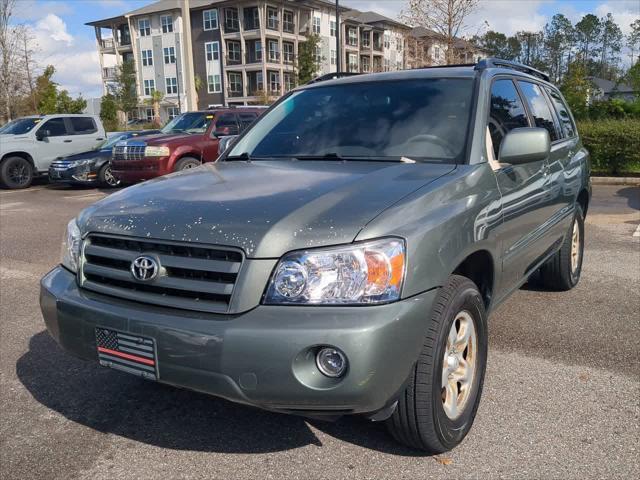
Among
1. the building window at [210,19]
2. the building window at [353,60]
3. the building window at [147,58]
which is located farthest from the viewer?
the building window at [353,60]

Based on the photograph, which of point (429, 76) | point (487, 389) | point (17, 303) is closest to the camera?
point (487, 389)

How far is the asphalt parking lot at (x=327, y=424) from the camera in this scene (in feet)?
8.90

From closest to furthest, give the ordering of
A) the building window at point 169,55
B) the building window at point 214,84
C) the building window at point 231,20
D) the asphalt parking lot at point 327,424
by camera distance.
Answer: the asphalt parking lot at point 327,424
the building window at point 231,20
the building window at point 214,84
the building window at point 169,55

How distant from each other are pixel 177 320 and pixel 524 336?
2.79m

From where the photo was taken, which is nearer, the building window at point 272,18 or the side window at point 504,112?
the side window at point 504,112

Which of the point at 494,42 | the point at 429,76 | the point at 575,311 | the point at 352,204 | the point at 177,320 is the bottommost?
the point at 575,311

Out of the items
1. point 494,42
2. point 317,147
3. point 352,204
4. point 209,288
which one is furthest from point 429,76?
point 494,42

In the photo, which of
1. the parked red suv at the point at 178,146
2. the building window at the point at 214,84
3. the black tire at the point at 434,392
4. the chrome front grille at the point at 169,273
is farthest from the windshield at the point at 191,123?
the building window at the point at 214,84

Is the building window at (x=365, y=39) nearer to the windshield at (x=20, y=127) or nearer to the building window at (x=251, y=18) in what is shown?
the building window at (x=251, y=18)

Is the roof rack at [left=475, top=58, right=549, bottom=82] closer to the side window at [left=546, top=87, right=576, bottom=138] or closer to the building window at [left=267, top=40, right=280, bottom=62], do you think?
the side window at [left=546, top=87, right=576, bottom=138]

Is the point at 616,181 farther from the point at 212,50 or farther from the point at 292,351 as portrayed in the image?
the point at 212,50

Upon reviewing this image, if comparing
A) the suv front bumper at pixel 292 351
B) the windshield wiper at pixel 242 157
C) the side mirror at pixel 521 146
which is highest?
the side mirror at pixel 521 146

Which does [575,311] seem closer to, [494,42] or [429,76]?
[429,76]

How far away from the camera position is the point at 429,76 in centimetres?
379
